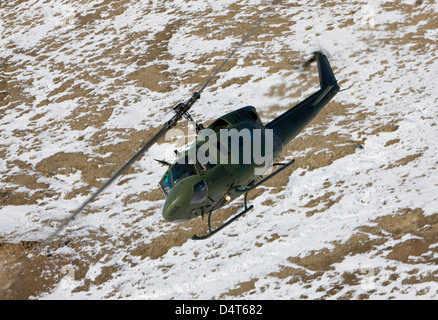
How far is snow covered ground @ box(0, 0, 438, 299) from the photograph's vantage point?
16562 millimetres

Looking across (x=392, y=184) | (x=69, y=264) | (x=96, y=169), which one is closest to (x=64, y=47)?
(x=96, y=169)

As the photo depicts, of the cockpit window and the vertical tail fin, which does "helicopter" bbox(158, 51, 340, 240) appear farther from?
the vertical tail fin

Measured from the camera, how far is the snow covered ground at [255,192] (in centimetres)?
1656

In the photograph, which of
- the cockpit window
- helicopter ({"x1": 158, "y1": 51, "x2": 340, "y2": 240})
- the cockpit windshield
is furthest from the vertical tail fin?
the cockpit windshield

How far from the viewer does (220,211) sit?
61.5 ft

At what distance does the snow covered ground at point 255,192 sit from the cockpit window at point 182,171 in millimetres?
7681

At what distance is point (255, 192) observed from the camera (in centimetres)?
1952

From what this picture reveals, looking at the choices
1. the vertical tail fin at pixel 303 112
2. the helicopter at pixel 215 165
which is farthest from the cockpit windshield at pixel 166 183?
the vertical tail fin at pixel 303 112

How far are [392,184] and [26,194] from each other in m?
20.0

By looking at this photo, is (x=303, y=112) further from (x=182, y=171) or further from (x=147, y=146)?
(x=147, y=146)

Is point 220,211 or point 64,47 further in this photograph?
point 64,47

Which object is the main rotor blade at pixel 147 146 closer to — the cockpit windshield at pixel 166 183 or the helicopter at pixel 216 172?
the helicopter at pixel 216 172

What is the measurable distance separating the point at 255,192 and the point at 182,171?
30.1 ft
